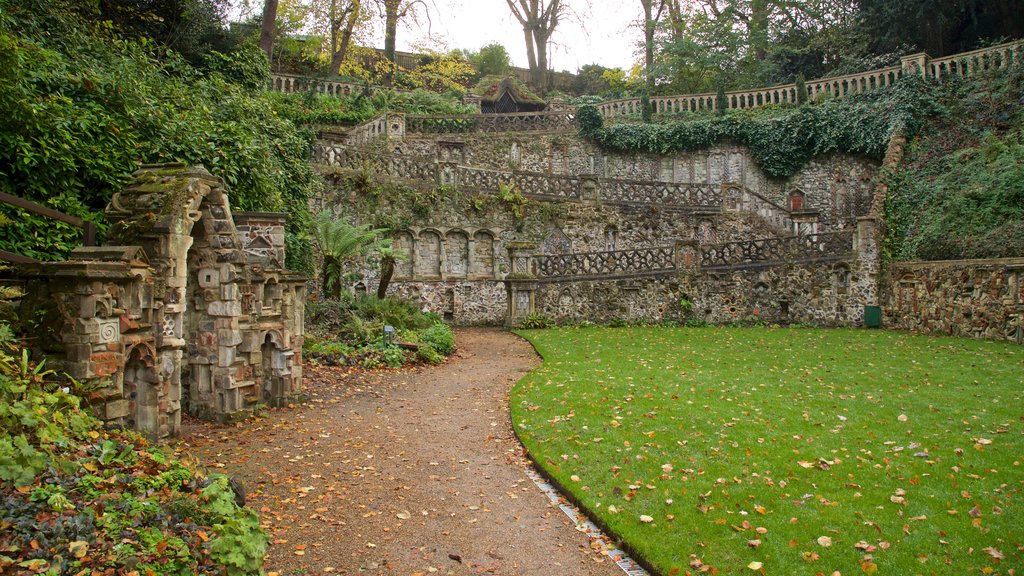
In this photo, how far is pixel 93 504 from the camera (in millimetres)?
4453

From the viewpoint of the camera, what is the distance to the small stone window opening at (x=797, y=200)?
31453mm

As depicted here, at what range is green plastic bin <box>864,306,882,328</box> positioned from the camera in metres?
21.2

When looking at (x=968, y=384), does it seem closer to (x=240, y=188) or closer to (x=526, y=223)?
(x=240, y=188)

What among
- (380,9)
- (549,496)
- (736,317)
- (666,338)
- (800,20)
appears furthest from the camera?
(800,20)

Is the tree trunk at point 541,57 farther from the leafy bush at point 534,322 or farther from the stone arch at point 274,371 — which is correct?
the stone arch at point 274,371

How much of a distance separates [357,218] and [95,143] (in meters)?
13.0

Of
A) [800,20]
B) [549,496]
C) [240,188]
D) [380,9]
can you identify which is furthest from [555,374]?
[800,20]

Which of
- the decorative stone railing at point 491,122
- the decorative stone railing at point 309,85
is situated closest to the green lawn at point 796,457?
the decorative stone railing at point 491,122

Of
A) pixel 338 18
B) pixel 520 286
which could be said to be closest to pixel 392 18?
pixel 338 18

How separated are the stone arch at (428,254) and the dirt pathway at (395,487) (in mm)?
12097

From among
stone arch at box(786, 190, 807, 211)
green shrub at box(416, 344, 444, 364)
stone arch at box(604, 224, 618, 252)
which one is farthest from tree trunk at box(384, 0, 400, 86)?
green shrub at box(416, 344, 444, 364)

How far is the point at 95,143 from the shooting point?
9797mm

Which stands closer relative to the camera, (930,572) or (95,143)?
(930,572)

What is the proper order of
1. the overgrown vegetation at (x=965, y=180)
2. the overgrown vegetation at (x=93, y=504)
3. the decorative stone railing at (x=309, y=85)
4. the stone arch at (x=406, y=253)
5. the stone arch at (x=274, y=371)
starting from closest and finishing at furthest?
the overgrown vegetation at (x=93, y=504) < the stone arch at (x=274, y=371) < the overgrown vegetation at (x=965, y=180) < the stone arch at (x=406, y=253) < the decorative stone railing at (x=309, y=85)
